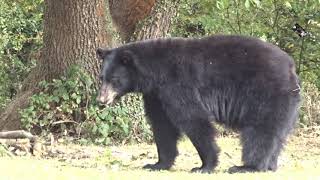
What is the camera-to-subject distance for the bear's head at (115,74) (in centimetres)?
869

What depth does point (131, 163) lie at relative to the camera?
31.6ft

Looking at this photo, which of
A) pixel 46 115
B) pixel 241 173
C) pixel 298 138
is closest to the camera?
pixel 241 173

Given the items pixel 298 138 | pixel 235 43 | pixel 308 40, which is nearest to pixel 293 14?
pixel 308 40

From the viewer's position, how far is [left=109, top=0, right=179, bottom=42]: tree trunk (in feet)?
42.7

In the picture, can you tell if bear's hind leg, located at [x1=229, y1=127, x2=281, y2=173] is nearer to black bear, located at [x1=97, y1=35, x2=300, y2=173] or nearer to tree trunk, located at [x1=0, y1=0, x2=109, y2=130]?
black bear, located at [x1=97, y1=35, x2=300, y2=173]

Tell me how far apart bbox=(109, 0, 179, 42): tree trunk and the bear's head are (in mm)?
4181

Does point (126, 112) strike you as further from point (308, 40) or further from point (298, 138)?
point (308, 40)

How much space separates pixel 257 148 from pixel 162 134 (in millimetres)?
1434

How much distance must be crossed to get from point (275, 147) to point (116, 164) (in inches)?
87.6

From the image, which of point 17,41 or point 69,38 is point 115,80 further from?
point 17,41

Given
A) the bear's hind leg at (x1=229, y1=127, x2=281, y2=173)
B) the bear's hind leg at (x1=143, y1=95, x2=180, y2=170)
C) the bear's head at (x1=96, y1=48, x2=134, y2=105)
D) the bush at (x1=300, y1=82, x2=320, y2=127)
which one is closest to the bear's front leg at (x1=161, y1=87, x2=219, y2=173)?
the bear's hind leg at (x1=229, y1=127, x2=281, y2=173)

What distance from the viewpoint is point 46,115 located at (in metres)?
12.3

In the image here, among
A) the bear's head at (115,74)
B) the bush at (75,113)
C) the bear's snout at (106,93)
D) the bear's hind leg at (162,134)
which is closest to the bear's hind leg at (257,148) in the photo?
the bear's hind leg at (162,134)

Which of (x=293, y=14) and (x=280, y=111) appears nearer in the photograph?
(x=280, y=111)
